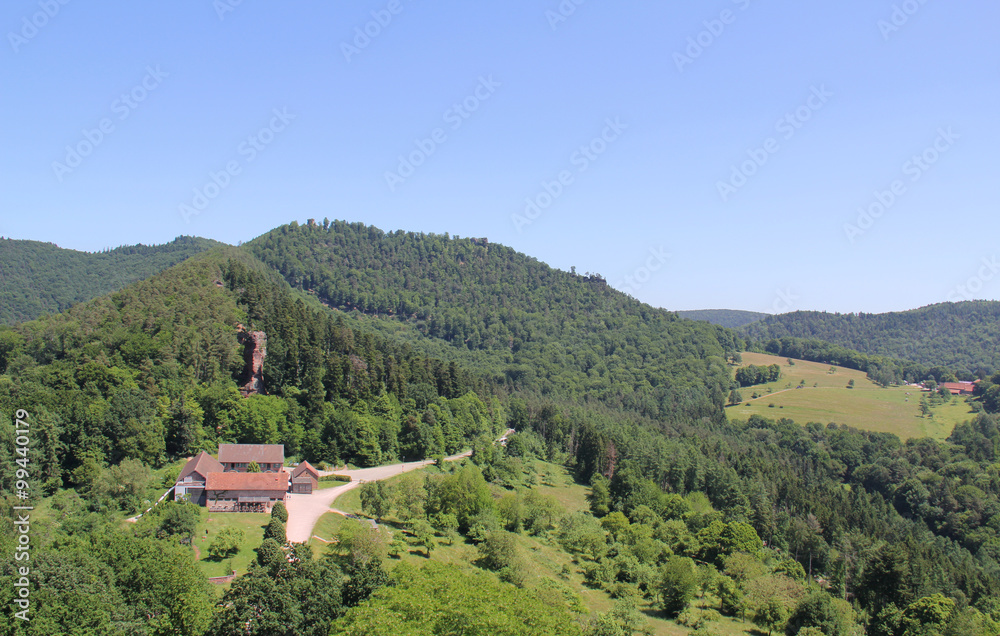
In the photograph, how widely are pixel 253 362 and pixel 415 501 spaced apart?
31.8 meters

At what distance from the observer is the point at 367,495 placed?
183ft

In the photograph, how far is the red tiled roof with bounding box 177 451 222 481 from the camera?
176 feet

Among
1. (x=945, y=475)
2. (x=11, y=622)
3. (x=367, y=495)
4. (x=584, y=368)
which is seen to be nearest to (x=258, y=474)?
(x=367, y=495)

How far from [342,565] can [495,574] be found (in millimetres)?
12758

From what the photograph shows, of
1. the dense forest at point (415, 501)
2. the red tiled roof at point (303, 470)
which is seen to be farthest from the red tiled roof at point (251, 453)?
the dense forest at point (415, 501)

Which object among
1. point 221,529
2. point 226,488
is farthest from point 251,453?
point 221,529

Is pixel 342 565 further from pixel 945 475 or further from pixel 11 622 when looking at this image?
pixel 945 475

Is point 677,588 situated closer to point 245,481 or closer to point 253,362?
point 245,481

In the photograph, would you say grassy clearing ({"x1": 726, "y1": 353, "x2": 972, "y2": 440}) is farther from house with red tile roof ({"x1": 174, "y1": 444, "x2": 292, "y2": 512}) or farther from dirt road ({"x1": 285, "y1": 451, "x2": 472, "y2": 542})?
house with red tile roof ({"x1": 174, "y1": 444, "x2": 292, "y2": 512})

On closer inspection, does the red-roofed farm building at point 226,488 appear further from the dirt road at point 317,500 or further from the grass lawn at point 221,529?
the dirt road at point 317,500

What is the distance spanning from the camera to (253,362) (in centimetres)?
7662

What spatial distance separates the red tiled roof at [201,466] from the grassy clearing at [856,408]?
441ft

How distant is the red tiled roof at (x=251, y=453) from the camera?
61.5m

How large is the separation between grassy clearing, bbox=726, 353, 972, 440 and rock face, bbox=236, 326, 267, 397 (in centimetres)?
12263
